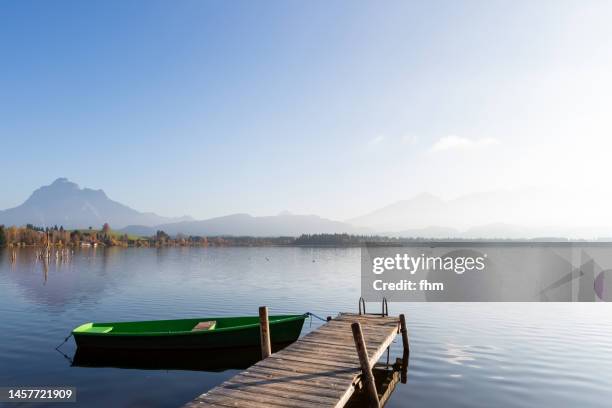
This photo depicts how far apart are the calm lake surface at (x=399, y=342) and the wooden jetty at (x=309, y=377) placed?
11.8ft

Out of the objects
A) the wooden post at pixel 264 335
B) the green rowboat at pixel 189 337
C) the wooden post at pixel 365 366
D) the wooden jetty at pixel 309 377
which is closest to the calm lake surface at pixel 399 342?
the green rowboat at pixel 189 337

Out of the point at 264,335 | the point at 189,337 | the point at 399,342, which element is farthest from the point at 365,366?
the point at 399,342

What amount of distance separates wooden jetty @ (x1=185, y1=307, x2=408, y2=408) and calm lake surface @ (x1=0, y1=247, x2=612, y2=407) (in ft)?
11.8

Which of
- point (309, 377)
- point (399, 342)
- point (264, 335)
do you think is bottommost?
point (399, 342)

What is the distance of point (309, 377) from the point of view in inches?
578

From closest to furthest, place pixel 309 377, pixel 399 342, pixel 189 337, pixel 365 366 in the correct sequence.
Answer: pixel 309 377, pixel 365 366, pixel 189 337, pixel 399 342

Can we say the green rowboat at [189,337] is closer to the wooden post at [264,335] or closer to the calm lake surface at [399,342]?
the calm lake surface at [399,342]

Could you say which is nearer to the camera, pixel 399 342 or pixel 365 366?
pixel 365 366

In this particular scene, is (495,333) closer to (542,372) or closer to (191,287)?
(542,372)

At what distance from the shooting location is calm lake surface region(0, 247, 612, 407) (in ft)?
64.2

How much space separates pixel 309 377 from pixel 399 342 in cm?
1598

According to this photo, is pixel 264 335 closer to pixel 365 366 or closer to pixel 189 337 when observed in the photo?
pixel 365 366

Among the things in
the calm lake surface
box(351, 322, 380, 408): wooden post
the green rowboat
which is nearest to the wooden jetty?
box(351, 322, 380, 408): wooden post

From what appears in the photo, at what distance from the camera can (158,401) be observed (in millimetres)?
18422
